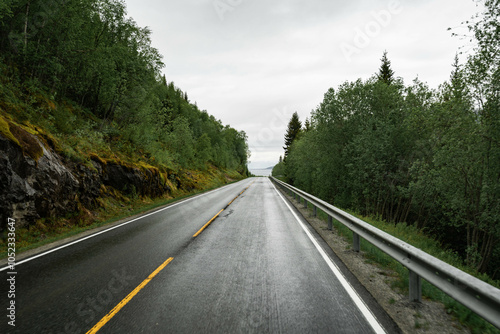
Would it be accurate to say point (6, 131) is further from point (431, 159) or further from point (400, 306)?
point (431, 159)

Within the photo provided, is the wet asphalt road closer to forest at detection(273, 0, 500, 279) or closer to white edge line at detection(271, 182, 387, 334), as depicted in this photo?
white edge line at detection(271, 182, 387, 334)

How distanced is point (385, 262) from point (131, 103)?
19634 millimetres

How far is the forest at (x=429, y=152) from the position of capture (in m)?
10.8

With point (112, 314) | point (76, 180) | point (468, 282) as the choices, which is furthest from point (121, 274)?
point (76, 180)

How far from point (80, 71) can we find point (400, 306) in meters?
21.1

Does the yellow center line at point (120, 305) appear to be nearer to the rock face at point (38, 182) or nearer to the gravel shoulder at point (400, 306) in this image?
the gravel shoulder at point (400, 306)

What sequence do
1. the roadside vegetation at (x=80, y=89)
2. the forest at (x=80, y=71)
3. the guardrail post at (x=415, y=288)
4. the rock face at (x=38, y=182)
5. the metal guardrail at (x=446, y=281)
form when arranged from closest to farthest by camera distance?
1. the metal guardrail at (x=446, y=281)
2. the guardrail post at (x=415, y=288)
3. the rock face at (x=38, y=182)
4. the roadside vegetation at (x=80, y=89)
5. the forest at (x=80, y=71)

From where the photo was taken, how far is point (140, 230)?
327 inches

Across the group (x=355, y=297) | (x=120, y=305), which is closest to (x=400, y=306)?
(x=355, y=297)

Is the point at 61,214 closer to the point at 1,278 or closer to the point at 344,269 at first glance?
the point at 1,278

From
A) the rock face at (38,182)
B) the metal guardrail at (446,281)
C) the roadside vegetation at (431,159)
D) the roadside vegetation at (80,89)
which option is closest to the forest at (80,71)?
the roadside vegetation at (80,89)

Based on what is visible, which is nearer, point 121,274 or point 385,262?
point 121,274

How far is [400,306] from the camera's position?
3.50m

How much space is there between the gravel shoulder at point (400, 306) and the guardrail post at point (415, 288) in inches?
3.2
